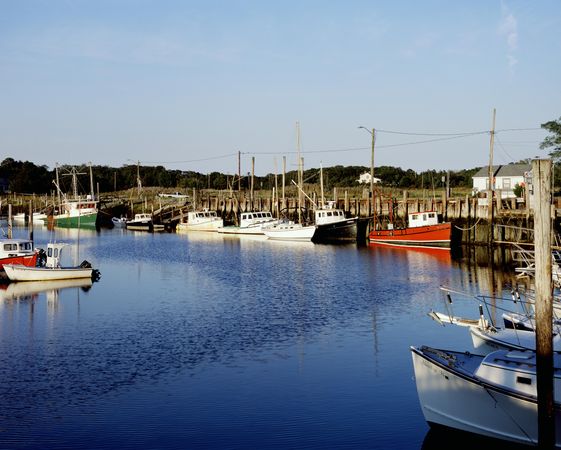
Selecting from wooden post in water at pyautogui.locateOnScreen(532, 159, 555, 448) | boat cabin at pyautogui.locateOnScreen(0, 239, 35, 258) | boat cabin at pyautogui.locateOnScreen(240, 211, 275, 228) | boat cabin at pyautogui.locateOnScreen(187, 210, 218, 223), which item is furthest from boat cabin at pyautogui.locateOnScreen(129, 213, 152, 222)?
wooden post in water at pyautogui.locateOnScreen(532, 159, 555, 448)

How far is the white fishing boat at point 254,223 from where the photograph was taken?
8431 centimetres

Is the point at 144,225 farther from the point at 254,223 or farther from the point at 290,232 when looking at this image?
the point at 290,232

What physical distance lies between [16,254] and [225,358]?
2394 centimetres

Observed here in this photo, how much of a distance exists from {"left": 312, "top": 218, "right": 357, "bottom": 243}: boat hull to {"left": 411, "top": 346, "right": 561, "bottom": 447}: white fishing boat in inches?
2266

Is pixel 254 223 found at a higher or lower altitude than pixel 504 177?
lower

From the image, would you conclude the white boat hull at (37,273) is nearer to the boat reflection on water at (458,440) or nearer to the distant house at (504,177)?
the boat reflection on water at (458,440)

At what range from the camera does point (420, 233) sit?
6681 centimetres

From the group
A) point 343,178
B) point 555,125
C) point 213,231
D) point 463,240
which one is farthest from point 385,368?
point 343,178

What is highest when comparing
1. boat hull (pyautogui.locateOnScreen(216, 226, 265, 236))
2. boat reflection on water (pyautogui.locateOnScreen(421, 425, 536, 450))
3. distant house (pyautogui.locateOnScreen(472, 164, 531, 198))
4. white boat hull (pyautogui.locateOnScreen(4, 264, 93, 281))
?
distant house (pyautogui.locateOnScreen(472, 164, 531, 198))

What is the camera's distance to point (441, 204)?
234 ft

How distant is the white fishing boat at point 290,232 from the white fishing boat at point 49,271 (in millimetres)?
34369

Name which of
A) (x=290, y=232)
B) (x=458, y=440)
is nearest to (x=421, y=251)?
(x=290, y=232)

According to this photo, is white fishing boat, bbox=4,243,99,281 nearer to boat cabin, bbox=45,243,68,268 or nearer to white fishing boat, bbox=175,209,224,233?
boat cabin, bbox=45,243,68,268

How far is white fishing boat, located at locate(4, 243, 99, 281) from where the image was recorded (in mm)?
42281
